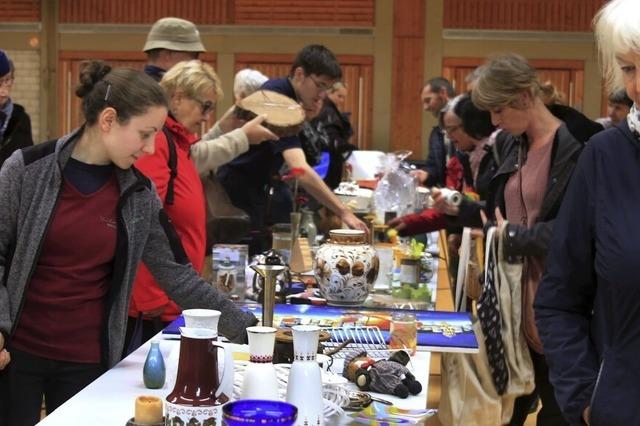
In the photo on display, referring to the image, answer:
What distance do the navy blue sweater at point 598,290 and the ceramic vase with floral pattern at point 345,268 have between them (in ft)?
4.80

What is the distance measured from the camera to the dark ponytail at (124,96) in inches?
107

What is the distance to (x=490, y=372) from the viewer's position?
3.60m

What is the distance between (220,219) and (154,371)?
2.12 m

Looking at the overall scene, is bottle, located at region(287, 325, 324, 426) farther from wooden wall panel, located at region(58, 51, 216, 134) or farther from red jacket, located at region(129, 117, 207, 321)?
wooden wall panel, located at region(58, 51, 216, 134)

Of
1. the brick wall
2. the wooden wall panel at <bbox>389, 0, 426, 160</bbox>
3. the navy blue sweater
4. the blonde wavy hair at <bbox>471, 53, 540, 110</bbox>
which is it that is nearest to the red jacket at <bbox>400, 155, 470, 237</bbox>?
the blonde wavy hair at <bbox>471, 53, 540, 110</bbox>

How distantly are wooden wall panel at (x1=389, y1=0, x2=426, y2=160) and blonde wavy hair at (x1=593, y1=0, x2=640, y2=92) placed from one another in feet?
30.9

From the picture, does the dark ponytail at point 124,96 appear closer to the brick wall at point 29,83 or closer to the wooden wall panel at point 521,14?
the wooden wall panel at point 521,14

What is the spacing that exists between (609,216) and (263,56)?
9.99 m

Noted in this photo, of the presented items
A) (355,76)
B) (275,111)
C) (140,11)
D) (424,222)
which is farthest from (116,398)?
(140,11)

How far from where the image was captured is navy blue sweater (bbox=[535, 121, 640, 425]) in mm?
1856

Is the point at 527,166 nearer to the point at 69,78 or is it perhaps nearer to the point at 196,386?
the point at 196,386

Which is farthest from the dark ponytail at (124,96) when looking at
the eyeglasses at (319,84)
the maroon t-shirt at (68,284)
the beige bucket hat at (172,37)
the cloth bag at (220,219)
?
the eyeglasses at (319,84)

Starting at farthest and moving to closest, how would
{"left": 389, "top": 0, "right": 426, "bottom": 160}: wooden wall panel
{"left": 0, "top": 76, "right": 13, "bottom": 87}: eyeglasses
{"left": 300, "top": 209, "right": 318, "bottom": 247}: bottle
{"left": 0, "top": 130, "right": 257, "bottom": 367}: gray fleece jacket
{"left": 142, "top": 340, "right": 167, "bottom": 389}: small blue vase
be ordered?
{"left": 389, "top": 0, "right": 426, "bottom": 160}: wooden wall panel < {"left": 0, "top": 76, "right": 13, "bottom": 87}: eyeglasses < {"left": 300, "top": 209, "right": 318, "bottom": 247}: bottle < {"left": 0, "top": 130, "right": 257, "bottom": 367}: gray fleece jacket < {"left": 142, "top": 340, "right": 167, "bottom": 389}: small blue vase

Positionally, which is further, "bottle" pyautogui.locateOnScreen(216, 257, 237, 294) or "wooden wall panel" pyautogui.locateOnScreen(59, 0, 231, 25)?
"wooden wall panel" pyautogui.locateOnScreen(59, 0, 231, 25)
